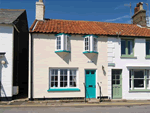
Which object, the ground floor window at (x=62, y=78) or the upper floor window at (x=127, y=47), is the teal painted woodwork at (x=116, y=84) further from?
the ground floor window at (x=62, y=78)

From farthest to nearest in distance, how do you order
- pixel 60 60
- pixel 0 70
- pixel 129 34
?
1. pixel 129 34
2. pixel 60 60
3. pixel 0 70

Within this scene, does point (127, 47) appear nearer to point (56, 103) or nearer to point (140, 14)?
point (140, 14)

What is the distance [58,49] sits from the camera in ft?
35.7

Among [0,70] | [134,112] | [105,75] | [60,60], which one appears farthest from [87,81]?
[0,70]

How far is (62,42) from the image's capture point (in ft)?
35.1

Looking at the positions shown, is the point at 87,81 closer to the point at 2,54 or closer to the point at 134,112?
the point at 134,112

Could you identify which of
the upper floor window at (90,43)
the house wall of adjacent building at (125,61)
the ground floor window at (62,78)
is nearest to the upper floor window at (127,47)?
the house wall of adjacent building at (125,61)

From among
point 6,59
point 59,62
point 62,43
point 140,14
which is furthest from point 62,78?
point 140,14

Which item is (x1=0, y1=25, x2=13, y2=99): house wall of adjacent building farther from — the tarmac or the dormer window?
the dormer window

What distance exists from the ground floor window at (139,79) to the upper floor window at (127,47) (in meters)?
1.42

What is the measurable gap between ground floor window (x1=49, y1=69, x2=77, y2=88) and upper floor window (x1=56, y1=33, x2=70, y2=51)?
168cm

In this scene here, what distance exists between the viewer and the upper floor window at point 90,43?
436 inches

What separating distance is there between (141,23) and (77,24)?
246 inches

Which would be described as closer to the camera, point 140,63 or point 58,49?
point 58,49
